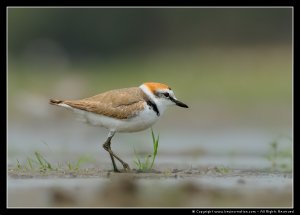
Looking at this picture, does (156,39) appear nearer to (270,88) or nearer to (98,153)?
(270,88)

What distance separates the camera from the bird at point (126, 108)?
10984 millimetres

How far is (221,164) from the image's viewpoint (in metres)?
12.2

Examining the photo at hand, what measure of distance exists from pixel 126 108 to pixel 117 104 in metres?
0.15

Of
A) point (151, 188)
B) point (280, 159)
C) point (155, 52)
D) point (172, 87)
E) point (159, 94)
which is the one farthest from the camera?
point (155, 52)

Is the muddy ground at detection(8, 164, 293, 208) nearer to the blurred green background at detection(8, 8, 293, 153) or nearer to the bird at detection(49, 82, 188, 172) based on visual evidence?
the bird at detection(49, 82, 188, 172)

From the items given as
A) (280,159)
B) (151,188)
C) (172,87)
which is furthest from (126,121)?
(172,87)

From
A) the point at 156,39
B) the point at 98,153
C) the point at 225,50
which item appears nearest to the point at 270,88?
the point at 225,50

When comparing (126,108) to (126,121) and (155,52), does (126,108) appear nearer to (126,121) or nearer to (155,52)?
(126,121)

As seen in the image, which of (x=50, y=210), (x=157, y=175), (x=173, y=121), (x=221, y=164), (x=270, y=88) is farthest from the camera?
(x=270, y=88)

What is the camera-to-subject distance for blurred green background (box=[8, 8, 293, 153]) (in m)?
24.5

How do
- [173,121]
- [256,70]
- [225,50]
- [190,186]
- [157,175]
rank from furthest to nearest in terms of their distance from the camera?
[225,50] < [256,70] < [173,121] < [157,175] < [190,186]

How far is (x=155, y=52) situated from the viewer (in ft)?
97.4

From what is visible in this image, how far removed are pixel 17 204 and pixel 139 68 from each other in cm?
1925

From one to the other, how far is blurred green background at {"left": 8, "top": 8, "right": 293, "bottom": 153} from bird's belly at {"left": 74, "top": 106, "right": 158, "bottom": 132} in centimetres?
1131
